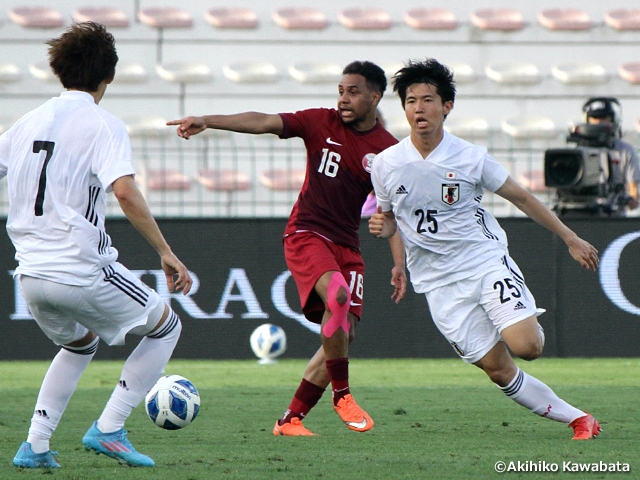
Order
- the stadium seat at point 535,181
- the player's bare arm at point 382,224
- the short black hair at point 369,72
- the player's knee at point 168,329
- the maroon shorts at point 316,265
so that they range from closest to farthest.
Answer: the player's knee at point 168,329 < the player's bare arm at point 382,224 < the maroon shorts at point 316,265 < the short black hair at point 369,72 < the stadium seat at point 535,181

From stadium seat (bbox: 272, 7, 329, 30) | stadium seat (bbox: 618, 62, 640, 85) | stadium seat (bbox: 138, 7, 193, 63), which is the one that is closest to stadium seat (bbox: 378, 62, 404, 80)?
stadium seat (bbox: 272, 7, 329, 30)

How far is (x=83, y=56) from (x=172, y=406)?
1.92m

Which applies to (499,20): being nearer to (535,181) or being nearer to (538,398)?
(535,181)

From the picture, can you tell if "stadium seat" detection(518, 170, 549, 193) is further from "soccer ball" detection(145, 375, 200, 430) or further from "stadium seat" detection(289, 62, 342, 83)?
"soccer ball" detection(145, 375, 200, 430)

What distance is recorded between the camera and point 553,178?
10.2 metres

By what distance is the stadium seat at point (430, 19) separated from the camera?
56.4 ft

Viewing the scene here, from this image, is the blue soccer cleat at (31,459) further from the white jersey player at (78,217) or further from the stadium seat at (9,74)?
the stadium seat at (9,74)

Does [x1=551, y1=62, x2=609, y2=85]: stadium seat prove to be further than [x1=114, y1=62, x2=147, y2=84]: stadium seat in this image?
Yes

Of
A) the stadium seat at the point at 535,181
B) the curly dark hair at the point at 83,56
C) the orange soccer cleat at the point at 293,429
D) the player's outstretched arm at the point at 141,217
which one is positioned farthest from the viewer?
the stadium seat at the point at 535,181

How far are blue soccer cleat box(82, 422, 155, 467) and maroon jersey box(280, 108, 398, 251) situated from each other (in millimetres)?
1963

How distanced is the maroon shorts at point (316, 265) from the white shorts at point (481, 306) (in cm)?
66

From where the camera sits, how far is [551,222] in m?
5.08

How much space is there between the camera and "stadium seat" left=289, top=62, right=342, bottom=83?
16609 millimetres

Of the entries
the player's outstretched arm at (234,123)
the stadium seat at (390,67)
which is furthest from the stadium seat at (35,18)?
the player's outstretched arm at (234,123)
